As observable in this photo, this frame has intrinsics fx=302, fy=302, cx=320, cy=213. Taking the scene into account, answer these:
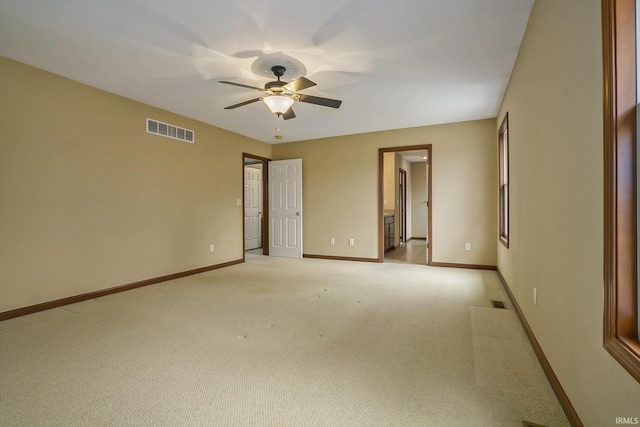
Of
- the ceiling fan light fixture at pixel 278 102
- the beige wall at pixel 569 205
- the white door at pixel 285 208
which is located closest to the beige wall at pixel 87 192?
the white door at pixel 285 208

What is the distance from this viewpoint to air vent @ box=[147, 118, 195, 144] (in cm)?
428

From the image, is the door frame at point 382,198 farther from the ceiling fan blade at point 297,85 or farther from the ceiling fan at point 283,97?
the ceiling fan blade at point 297,85

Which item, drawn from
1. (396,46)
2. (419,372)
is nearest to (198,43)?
(396,46)

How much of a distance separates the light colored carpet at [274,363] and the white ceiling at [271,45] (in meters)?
2.51

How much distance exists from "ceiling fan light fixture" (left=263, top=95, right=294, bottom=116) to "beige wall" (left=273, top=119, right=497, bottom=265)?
3.00 metres

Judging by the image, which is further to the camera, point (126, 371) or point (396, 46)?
point (396, 46)

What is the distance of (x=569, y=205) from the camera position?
Answer: 4.97 feet

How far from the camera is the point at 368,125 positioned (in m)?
5.38

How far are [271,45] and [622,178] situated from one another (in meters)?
2.61

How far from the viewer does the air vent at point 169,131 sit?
14.0 feet

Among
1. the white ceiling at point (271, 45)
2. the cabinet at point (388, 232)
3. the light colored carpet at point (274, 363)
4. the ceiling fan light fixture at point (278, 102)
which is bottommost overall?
the light colored carpet at point (274, 363)

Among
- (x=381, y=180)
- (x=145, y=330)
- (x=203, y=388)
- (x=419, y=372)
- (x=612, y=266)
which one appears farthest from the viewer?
(x=381, y=180)

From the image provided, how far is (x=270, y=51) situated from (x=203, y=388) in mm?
2737

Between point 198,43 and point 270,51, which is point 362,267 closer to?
point 270,51
